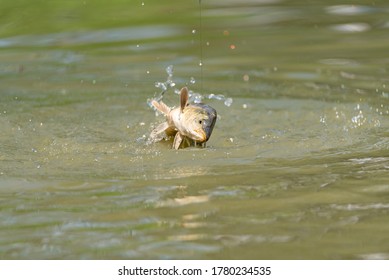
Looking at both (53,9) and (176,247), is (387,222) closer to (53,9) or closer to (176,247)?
(176,247)

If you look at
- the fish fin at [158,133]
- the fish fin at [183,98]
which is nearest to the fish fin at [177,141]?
the fish fin at [158,133]

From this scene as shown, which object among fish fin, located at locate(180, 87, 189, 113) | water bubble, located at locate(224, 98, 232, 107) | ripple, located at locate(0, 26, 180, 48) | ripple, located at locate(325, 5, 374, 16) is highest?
fish fin, located at locate(180, 87, 189, 113)

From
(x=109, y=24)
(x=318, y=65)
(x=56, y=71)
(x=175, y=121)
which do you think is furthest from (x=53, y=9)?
(x=175, y=121)

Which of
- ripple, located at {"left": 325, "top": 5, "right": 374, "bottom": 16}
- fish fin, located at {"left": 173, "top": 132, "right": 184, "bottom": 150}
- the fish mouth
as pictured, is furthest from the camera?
ripple, located at {"left": 325, "top": 5, "right": 374, "bottom": 16}

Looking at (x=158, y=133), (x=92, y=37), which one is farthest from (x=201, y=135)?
(x=92, y=37)

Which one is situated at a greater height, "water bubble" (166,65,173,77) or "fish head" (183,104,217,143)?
"fish head" (183,104,217,143)

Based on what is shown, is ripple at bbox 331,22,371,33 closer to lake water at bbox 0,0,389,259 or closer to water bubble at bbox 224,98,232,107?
lake water at bbox 0,0,389,259

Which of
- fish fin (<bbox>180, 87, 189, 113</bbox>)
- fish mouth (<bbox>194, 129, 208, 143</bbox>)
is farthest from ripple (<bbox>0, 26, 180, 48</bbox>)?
fish mouth (<bbox>194, 129, 208, 143</bbox>)

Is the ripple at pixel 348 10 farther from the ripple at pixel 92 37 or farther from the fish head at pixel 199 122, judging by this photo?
the fish head at pixel 199 122

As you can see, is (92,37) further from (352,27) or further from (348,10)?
(348,10)
